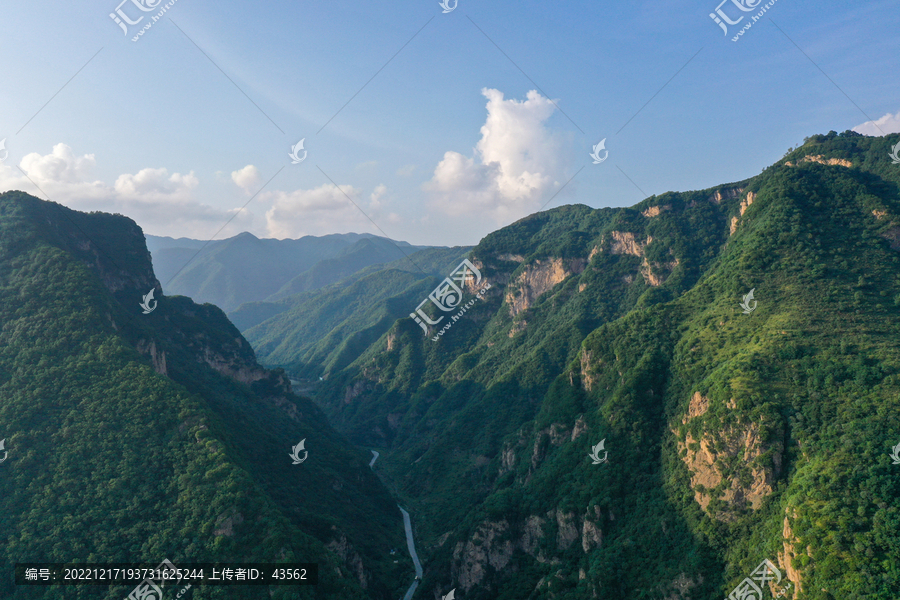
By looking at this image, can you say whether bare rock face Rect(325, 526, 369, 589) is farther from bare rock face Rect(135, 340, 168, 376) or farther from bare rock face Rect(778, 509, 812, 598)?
bare rock face Rect(778, 509, 812, 598)

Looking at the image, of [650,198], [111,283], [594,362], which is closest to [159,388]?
[111,283]

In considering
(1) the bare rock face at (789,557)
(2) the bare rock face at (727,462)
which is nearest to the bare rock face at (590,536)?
(2) the bare rock face at (727,462)

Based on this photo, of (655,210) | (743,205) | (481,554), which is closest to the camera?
(481,554)

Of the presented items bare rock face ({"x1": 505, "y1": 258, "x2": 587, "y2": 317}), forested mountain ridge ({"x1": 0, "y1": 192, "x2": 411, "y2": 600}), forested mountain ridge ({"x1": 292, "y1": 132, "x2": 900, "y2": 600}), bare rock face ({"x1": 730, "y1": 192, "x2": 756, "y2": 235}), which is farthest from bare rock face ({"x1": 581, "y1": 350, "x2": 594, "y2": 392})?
bare rock face ({"x1": 505, "y1": 258, "x2": 587, "y2": 317})

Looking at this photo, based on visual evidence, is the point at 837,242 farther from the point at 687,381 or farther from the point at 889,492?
the point at 889,492

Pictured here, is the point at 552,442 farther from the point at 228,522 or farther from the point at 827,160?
the point at 827,160

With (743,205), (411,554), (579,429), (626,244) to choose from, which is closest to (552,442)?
(579,429)

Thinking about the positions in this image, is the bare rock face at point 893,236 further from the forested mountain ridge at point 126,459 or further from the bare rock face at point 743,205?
the forested mountain ridge at point 126,459
